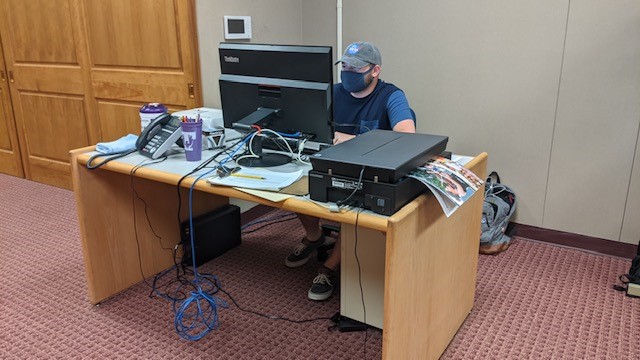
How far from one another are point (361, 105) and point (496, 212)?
1038mm

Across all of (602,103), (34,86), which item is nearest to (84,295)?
(34,86)

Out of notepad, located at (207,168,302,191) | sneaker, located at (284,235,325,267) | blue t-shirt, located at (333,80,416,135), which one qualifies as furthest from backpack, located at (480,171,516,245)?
notepad, located at (207,168,302,191)

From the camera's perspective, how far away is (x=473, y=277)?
2139mm

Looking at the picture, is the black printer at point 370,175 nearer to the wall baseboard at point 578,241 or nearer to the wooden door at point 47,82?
the wall baseboard at point 578,241

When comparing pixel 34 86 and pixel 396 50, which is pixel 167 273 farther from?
pixel 34 86

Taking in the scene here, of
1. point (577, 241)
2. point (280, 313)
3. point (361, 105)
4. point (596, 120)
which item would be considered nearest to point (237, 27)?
point (361, 105)

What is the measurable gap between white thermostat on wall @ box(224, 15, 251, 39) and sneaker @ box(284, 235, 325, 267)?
1.23 meters

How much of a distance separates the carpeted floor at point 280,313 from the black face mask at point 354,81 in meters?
0.97

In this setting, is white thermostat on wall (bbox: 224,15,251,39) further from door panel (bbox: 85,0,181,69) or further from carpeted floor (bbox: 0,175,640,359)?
carpeted floor (bbox: 0,175,640,359)

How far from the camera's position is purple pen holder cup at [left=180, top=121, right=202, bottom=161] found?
6.34 ft

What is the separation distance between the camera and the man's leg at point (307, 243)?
2.67 m

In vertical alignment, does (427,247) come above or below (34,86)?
below

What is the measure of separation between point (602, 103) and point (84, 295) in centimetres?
276

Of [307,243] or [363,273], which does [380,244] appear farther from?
[307,243]
